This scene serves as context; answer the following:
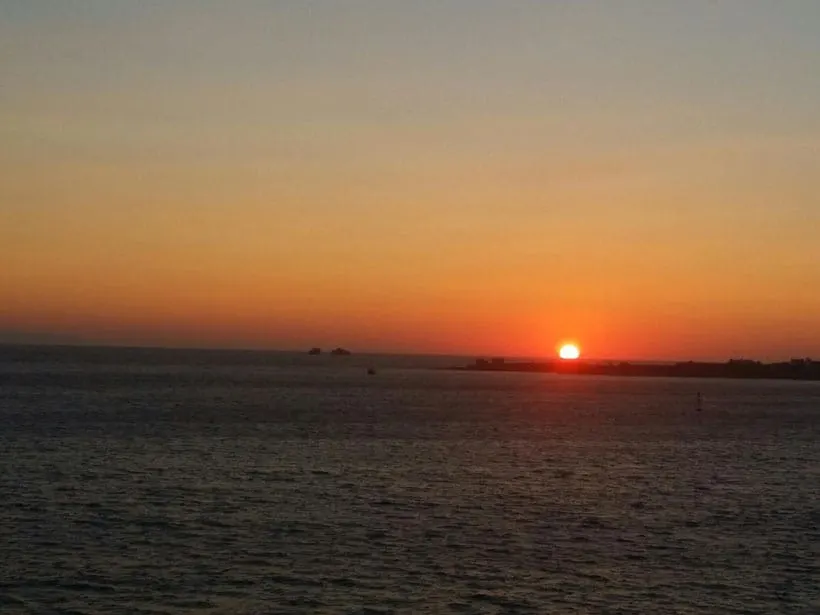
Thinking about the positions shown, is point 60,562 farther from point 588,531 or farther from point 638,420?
point 638,420

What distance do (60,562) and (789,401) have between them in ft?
459

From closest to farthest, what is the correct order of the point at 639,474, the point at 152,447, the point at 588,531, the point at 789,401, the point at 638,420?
the point at 588,531 < the point at 639,474 < the point at 152,447 < the point at 638,420 < the point at 789,401

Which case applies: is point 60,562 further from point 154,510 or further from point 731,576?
point 731,576

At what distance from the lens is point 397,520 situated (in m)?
39.6

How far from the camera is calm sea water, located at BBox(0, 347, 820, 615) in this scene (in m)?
28.8

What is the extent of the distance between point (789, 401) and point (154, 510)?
131499mm

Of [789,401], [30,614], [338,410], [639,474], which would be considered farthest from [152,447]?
[789,401]

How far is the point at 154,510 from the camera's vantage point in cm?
4059

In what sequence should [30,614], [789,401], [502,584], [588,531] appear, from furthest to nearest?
[789,401] < [588,531] < [502,584] < [30,614]

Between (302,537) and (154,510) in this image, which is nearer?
(302,537)

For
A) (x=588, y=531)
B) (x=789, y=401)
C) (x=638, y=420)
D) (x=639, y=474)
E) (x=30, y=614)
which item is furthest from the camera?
(x=789, y=401)

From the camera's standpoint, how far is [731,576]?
31.6 m

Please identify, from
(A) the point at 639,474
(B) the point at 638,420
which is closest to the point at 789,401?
(B) the point at 638,420

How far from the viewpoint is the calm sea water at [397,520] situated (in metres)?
28.8
